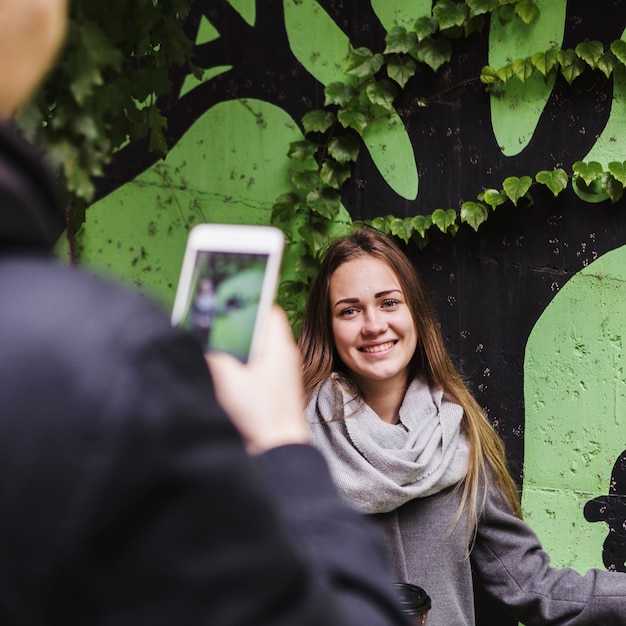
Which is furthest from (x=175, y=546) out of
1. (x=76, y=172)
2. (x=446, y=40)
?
(x=446, y=40)

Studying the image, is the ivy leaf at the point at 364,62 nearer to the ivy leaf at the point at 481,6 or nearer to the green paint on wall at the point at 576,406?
the ivy leaf at the point at 481,6

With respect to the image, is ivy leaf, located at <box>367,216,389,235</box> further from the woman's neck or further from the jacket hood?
the jacket hood

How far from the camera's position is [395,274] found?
257 cm

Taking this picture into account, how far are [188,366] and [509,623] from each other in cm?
282

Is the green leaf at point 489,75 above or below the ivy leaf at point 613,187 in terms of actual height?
above

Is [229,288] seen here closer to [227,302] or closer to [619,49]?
[227,302]

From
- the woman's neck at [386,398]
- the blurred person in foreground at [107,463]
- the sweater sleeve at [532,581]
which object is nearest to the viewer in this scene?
the blurred person in foreground at [107,463]

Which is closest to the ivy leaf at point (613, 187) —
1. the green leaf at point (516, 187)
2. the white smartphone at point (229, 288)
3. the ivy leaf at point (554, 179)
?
the ivy leaf at point (554, 179)

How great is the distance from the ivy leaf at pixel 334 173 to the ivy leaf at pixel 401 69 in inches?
14.2

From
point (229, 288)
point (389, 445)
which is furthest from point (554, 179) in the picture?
point (229, 288)

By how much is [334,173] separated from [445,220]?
460 mm

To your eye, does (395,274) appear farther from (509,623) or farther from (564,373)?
(509,623)

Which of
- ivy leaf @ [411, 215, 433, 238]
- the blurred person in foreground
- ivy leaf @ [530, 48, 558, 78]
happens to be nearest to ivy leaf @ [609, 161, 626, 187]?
ivy leaf @ [530, 48, 558, 78]

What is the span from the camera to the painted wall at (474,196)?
2.96 m
